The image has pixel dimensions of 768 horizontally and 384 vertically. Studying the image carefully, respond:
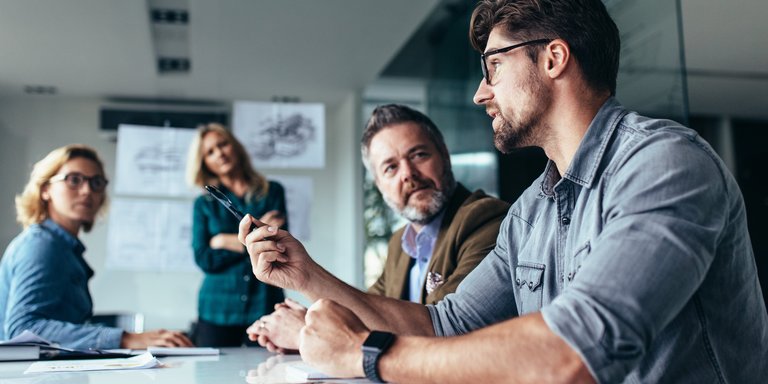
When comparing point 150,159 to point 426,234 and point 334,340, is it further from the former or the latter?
point 334,340

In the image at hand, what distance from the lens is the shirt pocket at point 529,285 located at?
127 cm

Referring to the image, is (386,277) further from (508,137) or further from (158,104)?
(158,104)

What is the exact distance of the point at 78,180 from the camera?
8.66 ft

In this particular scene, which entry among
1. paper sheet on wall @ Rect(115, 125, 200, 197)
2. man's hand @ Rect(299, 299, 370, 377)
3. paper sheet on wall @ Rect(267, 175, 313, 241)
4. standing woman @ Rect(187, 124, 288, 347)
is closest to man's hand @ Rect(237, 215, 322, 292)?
man's hand @ Rect(299, 299, 370, 377)

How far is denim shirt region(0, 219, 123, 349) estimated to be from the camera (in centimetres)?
206

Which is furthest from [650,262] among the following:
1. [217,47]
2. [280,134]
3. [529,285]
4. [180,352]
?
[217,47]

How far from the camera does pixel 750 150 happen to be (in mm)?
2891

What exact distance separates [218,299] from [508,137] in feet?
7.18

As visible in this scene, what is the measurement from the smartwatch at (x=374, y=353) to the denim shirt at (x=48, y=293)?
4.33 ft

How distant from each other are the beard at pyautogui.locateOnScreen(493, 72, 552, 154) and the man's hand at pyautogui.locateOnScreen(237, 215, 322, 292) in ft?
1.61

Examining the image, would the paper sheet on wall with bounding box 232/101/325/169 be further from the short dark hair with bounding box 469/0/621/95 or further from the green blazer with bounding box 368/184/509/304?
the short dark hair with bounding box 469/0/621/95

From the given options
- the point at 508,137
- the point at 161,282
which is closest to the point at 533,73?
the point at 508,137

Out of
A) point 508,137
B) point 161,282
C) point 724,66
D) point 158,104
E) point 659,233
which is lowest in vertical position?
point 161,282

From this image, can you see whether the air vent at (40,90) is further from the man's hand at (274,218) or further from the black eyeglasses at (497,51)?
the black eyeglasses at (497,51)
